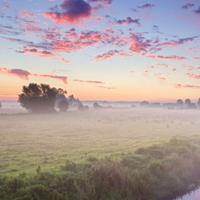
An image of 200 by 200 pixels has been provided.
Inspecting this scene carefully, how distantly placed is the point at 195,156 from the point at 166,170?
4954 millimetres

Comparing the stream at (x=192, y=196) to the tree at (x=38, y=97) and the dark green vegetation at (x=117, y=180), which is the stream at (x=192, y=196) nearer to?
the dark green vegetation at (x=117, y=180)

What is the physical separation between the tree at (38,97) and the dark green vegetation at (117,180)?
7731 centimetres

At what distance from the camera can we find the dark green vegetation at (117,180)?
1423cm

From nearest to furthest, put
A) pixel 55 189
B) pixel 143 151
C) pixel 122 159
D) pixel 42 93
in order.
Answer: pixel 55 189 → pixel 122 159 → pixel 143 151 → pixel 42 93

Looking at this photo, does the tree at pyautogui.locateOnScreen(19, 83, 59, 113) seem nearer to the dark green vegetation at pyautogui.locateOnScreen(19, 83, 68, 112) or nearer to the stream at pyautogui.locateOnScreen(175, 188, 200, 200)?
the dark green vegetation at pyautogui.locateOnScreen(19, 83, 68, 112)

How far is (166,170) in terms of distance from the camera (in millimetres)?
20438

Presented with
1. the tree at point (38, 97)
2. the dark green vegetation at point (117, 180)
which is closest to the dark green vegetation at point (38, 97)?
the tree at point (38, 97)

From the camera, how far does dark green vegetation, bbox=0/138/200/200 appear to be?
46.7 ft

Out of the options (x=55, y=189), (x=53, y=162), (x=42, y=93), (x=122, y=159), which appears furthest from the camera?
(x=42, y=93)

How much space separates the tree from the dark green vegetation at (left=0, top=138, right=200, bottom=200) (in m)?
77.3

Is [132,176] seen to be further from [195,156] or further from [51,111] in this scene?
[51,111]

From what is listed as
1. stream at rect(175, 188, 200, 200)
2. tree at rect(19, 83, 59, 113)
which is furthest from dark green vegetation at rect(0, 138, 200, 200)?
tree at rect(19, 83, 59, 113)

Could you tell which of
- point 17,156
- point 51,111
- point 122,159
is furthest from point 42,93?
point 122,159

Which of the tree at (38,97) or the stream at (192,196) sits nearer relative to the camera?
the stream at (192,196)
